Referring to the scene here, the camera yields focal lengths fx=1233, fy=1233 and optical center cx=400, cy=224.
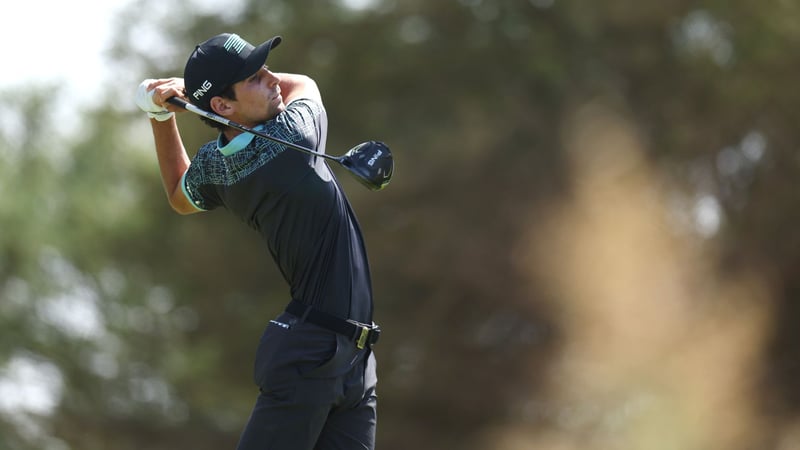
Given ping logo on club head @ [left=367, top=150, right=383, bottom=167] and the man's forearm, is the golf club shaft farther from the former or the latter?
the man's forearm

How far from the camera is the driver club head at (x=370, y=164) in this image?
13.1 feet

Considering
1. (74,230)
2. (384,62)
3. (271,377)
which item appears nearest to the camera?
(271,377)

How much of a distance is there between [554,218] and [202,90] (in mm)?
10243

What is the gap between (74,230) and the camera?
59.0ft

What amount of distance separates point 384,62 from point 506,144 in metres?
1.83

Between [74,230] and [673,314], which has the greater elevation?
[74,230]

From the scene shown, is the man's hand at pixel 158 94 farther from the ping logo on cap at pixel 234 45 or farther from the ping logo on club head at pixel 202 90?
the ping logo on cap at pixel 234 45

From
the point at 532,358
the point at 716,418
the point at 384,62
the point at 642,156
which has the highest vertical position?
the point at 384,62

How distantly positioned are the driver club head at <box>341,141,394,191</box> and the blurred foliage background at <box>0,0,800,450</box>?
9446 mm

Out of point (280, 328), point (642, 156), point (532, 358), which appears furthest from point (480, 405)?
point (280, 328)

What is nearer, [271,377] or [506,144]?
[271,377]

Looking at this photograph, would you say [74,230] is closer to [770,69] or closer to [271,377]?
[770,69]

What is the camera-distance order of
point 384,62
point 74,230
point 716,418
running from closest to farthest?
1. point 716,418
2. point 384,62
3. point 74,230

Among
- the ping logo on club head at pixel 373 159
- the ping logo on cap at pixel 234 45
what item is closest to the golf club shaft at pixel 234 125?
the ping logo on club head at pixel 373 159
